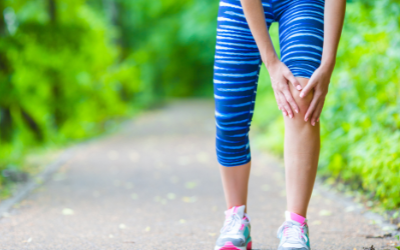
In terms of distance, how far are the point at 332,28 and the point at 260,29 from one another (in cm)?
Answer: 29

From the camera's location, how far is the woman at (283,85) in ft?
5.44

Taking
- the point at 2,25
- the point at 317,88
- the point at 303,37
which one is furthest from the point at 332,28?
the point at 2,25

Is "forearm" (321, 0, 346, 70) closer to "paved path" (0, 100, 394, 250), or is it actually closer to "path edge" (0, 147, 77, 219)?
"paved path" (0, 100, 394, 250)

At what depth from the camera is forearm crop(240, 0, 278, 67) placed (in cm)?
170

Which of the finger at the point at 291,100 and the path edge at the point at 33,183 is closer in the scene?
the finger at the point at 291,100

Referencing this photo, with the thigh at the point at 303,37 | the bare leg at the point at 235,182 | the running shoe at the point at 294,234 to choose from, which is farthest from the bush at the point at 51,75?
the thigh at the point at 303,37

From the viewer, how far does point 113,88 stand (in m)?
11.3

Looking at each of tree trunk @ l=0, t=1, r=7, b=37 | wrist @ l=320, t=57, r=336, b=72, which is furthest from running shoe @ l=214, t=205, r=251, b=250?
tree trunk @ l=0, t=1, r=7, b=37

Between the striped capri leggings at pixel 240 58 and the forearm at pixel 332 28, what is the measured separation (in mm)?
53

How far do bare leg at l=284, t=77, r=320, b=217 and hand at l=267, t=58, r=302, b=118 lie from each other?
0.16 feet

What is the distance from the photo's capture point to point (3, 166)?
14.4ft

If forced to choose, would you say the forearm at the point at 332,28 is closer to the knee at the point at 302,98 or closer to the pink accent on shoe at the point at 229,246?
the knee at the point at 302,98

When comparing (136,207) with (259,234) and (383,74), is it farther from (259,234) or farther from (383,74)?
(383,74)

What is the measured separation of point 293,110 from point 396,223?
1307 mm
